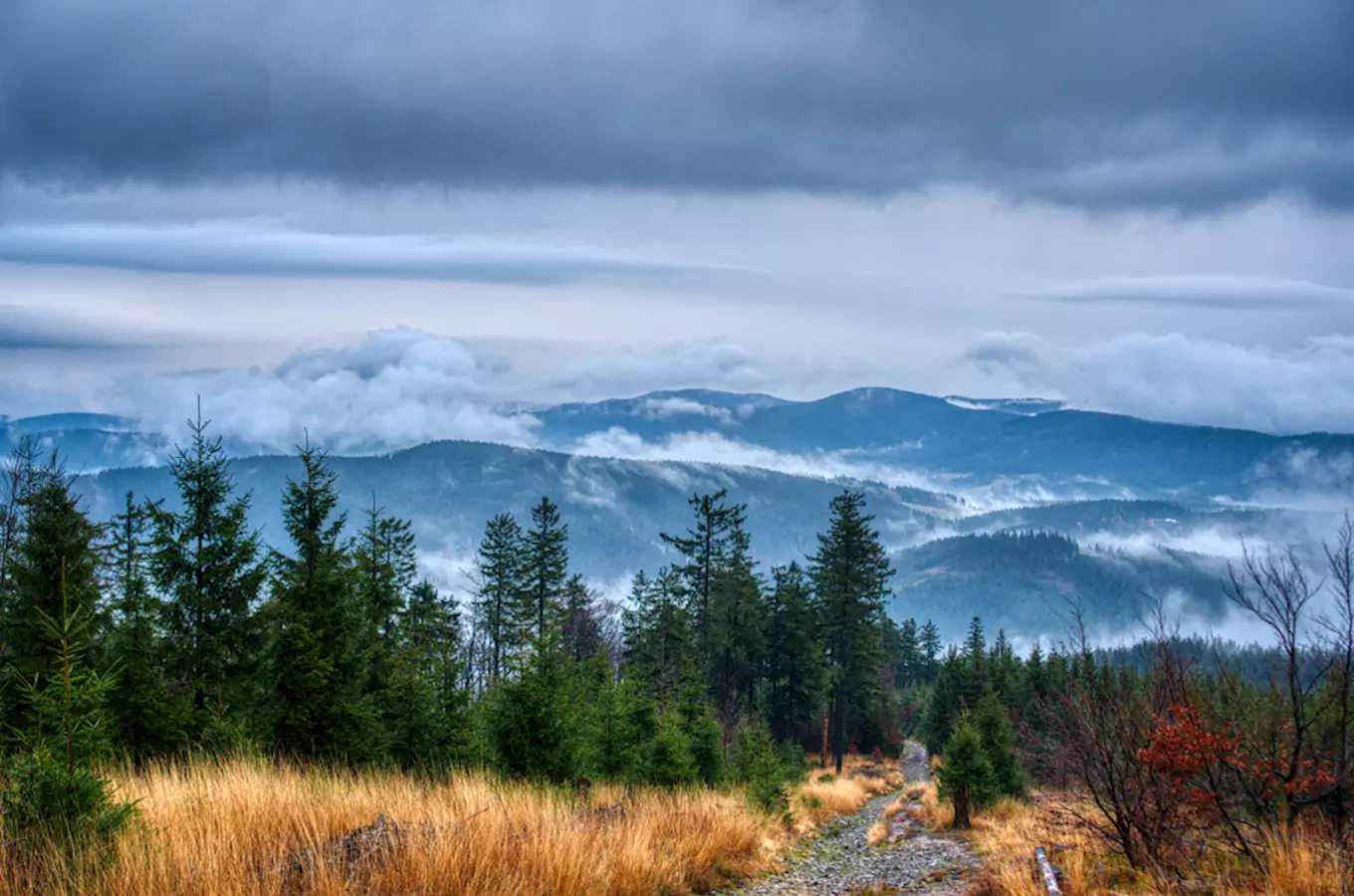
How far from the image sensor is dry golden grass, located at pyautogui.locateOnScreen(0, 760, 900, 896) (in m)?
6.21

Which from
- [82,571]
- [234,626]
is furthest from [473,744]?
[82,571]

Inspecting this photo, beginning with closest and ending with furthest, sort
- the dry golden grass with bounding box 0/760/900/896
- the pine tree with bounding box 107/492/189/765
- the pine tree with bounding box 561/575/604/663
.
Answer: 1. the dry golden grass with bounding box 0/760/900/896
2. the pine tree with bounding box 107/492/189/765
3. the pine tree with bounding box 561/575/604/663

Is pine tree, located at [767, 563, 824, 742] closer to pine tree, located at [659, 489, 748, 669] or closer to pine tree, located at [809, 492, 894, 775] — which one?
pine tree, located at [809, 492, 894, 775]

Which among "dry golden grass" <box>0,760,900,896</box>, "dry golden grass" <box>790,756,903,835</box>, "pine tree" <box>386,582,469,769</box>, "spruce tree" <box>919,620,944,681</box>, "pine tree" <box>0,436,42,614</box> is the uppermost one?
"pine tree" <box>0,436,42,614</box>

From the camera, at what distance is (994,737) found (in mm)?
29141

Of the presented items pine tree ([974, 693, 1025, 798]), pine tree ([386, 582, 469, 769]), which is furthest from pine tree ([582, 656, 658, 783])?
pine tree ([974, 693, 1025, 798])

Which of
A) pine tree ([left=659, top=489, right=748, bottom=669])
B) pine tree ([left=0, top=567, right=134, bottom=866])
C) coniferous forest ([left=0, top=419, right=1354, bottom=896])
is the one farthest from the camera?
pine tree ([left=659, top=489, right=748, bottom=669])

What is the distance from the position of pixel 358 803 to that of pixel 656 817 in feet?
14.4

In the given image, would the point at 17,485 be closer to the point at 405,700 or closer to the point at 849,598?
the point at 405,700

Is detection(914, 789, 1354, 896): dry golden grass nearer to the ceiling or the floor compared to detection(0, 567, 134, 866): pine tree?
nearer to the floor

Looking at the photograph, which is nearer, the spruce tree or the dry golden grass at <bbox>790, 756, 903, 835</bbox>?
the dry golden grass at <bbox>790, 756, 903, 835</bbox>

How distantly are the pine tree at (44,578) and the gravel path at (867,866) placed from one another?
12.4 meters

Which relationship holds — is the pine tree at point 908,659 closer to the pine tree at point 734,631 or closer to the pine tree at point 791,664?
the pine tree at point 791,664

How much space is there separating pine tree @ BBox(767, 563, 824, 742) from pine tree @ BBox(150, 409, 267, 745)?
3856 centimetres
